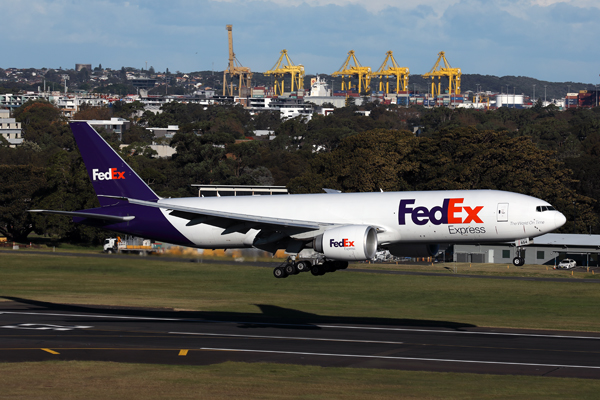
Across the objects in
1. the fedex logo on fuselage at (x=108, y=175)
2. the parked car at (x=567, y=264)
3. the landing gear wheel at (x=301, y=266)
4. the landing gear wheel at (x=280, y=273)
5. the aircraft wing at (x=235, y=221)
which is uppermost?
the fedex logo on fuselage at (x=108, y=175)

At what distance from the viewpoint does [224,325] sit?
53750 millimetres

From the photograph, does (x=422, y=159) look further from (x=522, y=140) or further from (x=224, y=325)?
(x=224, y=325)

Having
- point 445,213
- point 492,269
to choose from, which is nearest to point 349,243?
point 445,213

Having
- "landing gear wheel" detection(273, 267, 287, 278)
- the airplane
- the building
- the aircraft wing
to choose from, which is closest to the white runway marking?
the airplane

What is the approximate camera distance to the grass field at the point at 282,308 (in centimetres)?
3400

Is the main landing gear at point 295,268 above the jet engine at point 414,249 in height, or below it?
below

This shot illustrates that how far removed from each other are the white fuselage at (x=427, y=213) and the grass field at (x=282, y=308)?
36.0 feet

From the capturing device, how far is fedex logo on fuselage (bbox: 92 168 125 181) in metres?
54.4

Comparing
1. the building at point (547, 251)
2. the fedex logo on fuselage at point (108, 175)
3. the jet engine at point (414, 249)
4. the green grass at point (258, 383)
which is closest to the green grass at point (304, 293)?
the jet engine at point (414, 249)

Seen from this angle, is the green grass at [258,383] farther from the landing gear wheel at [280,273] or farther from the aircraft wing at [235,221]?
the aircraft wing at [235,221]

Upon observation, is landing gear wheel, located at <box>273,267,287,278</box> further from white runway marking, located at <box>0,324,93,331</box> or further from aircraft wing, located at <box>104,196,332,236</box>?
white runway marking, located at <box>0,324,93,331</box>

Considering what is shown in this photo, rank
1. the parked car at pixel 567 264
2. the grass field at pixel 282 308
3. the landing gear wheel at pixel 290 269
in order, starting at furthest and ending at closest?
the parked car at pixel 567 264 < the landing gear wheel at pixel 290 269 < the grass field at pixel 282 308

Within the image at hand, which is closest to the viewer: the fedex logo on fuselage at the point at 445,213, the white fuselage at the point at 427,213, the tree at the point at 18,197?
the white fuselage at the point at 427,213

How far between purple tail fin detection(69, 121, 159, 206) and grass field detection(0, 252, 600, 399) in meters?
14.4
